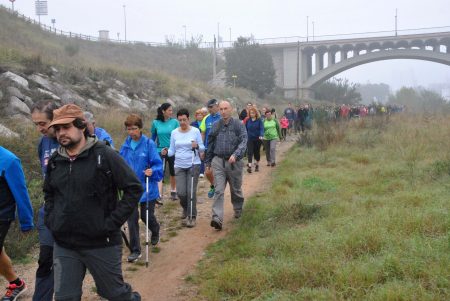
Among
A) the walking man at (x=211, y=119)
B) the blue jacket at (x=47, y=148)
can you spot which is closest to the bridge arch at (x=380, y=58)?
the walking man at (x=211, y=119)

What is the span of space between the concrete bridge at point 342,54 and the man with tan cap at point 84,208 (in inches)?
2257

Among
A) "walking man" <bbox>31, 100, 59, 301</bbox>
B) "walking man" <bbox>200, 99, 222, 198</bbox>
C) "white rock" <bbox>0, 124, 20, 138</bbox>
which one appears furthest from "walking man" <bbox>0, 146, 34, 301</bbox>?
"white rock" <bbox>0, 124, 20, 138</bbox>

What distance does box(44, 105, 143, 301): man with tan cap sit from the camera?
2.71m

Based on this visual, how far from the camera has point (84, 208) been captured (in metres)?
2.71

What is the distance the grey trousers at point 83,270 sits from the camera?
2746 millimetres

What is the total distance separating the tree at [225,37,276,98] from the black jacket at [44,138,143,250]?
48.2 meters

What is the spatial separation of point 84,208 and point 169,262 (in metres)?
2.71

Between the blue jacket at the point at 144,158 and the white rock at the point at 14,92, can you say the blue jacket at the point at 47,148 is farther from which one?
the white rock at the point at 14,92

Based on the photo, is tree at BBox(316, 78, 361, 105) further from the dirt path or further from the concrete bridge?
the dirt path

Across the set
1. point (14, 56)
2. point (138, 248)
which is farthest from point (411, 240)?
point (14, 56)

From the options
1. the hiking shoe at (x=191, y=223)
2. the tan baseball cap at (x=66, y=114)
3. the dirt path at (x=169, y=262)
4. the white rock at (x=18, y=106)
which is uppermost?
the white rock at (x=18, y=106)

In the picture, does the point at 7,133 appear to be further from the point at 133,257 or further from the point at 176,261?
the point at 176,261

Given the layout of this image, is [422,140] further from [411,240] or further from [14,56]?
[14,56]

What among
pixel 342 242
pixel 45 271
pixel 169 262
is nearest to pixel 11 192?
pixel 45 271
